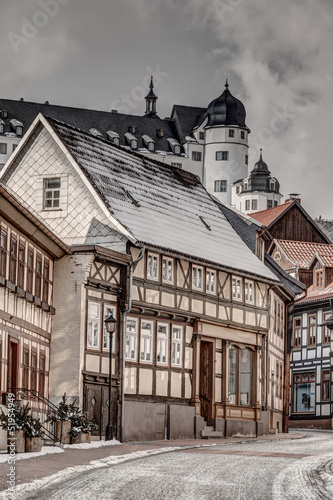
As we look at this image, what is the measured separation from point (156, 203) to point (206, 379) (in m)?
6.94

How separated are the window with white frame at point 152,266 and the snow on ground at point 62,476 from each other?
10.7m

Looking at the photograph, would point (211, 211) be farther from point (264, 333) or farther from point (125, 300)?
point (125, 300)

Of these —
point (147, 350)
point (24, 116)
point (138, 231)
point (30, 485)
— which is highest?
point (24, 116)

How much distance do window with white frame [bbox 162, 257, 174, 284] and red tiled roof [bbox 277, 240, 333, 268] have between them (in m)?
36.4

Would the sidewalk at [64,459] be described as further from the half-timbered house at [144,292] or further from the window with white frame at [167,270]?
the window with white frame at [167,270]

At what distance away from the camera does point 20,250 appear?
32.6 m

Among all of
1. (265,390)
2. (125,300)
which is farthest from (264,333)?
(125,300)

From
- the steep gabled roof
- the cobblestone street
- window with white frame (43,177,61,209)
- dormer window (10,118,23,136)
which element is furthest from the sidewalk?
dormer window (10,118,23,136)

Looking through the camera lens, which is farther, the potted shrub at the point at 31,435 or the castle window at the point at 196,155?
the castle window at the point at 196,155

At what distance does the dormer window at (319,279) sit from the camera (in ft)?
241

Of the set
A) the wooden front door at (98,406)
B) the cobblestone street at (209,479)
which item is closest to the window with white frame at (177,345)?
the wooden front door at (98,406)

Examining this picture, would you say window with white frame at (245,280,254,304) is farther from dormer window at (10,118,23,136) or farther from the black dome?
the black dome

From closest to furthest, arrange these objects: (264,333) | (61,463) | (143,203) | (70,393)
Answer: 1. (61,463)
2. (70,393)
3. (143,203)
4. (264,333)

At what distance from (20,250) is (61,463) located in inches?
356
